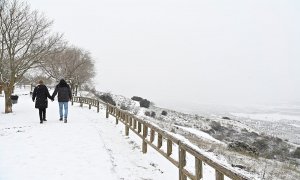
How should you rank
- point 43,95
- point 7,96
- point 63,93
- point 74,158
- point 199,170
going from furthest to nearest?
point 7,96
point 63,93
point 43,95
point 74,158
point 199,170

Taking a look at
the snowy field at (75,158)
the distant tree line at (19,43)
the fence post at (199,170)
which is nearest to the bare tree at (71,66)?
the distant tree line at (19,43)

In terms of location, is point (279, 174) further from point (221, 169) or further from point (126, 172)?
point (221, 169)

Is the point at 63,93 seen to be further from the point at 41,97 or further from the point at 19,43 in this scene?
the point at 19,43

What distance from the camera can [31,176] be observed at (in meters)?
6.75

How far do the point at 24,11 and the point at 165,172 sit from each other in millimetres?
18502

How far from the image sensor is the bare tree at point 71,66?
51944mm

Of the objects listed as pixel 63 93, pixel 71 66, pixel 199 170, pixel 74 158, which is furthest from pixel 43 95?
pixel 71 66

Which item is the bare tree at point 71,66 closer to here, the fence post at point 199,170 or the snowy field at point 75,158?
the snowy field at point 75,158

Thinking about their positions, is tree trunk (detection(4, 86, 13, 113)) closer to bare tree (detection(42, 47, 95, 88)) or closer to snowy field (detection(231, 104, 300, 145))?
bare tree (detection(42, 47, 95, 88))

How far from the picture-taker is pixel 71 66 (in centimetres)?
5375

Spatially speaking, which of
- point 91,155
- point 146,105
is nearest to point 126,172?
point 91,155

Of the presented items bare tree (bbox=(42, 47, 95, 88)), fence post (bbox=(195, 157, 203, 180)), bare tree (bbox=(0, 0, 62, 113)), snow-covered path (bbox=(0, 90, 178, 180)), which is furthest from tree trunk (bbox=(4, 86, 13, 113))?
bare tree (bbox=(42, 47, 95, 88))

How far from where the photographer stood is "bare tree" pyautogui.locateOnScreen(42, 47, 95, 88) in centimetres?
5194

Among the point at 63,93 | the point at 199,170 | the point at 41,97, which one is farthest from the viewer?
the point at 63,93
